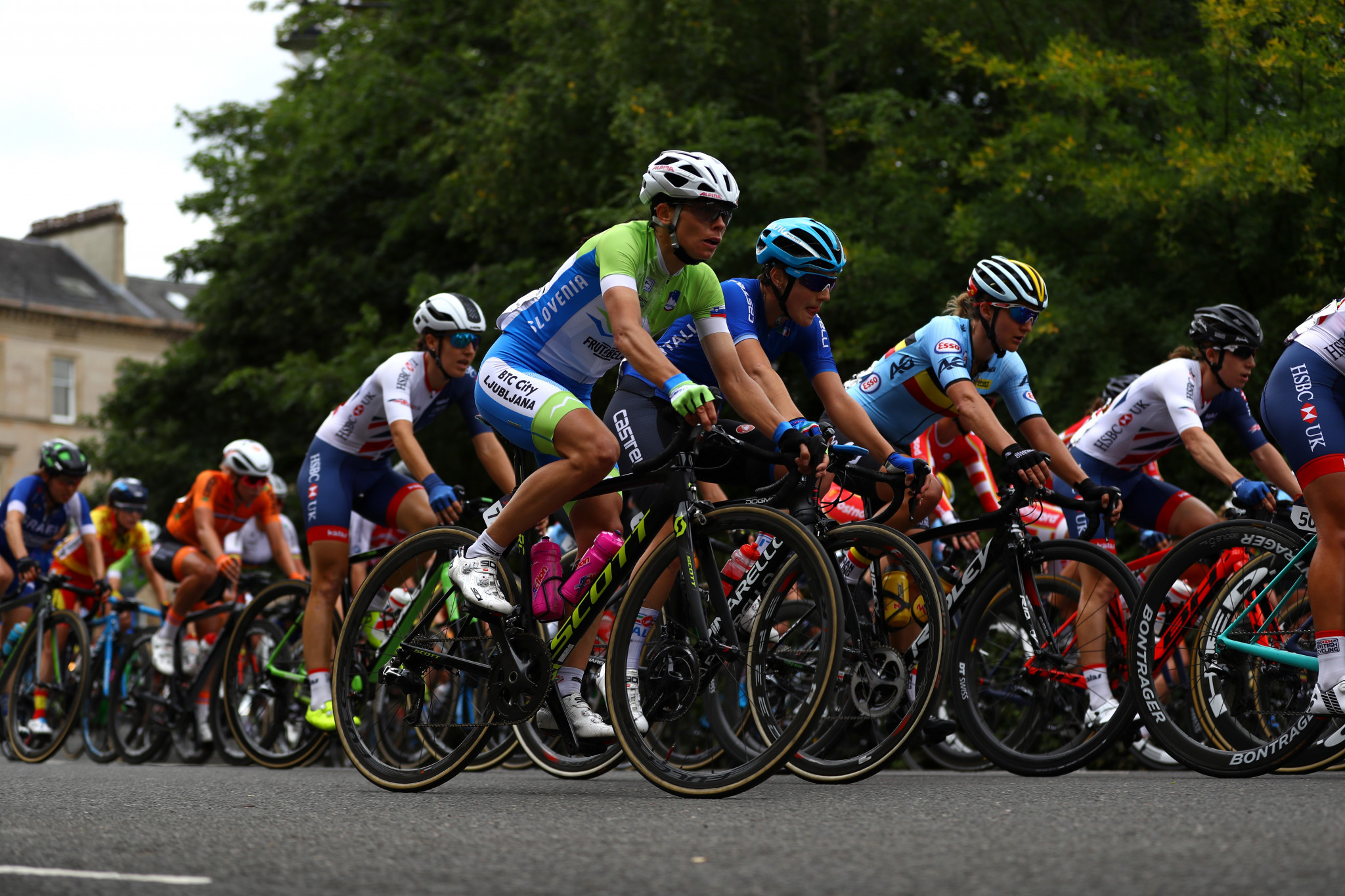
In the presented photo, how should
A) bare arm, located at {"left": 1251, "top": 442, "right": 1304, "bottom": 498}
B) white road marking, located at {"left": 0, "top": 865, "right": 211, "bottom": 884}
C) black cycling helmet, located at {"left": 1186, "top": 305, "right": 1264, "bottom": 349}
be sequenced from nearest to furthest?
white road marking, located at {"left": 0, "top": 865, "right": 211, "bottom": 884} → bare arm, located at {"left": 1251, "top": 442, "right": 1304, "bottom": 498} → black cycling helmet, located at {"left": 1186, "top": 305, "right": 1264, "bottom": 349}

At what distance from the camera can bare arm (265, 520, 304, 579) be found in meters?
10.6

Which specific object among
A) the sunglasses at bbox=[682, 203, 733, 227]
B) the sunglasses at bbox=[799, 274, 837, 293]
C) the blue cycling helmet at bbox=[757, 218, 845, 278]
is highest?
the blue cycling helmet at bbox=[757, 218, 845, 278]

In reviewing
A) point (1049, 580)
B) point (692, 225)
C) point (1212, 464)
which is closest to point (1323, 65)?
point (1212, 464)

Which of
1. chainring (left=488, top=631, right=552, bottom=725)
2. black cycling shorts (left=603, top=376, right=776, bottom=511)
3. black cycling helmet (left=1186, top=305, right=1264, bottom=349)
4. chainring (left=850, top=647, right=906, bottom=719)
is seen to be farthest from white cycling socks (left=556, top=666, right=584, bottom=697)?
black cycling helmet (left=1186, top=305, right=1264, bottom=349)

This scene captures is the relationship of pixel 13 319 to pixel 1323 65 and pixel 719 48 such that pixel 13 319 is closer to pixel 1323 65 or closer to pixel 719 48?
pixel 719 48

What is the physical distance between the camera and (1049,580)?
255 inches

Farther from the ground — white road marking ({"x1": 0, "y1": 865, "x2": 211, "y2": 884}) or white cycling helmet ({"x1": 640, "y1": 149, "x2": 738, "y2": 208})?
white cycling helmet ({"x1": 640, "y1": 149, "x2": 738, "y2": 208})

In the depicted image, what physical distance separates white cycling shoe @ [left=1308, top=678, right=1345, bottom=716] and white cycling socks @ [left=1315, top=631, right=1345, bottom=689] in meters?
0.03

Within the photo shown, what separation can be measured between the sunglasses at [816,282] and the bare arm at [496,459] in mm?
1891

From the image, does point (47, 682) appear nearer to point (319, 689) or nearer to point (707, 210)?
point (319, 689)

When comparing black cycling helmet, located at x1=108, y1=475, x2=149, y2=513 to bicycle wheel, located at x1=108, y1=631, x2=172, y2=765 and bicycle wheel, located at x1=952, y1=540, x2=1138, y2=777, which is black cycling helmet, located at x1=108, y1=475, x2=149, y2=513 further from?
bicycle wheel, located at x1=952, y1=540, x2=1138, y2=777

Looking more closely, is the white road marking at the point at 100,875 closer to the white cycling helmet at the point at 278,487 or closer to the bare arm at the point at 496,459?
the bare arm at the point at 496,459

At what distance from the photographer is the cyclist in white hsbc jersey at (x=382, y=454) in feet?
26.6

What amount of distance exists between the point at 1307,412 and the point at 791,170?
37.7 feet
